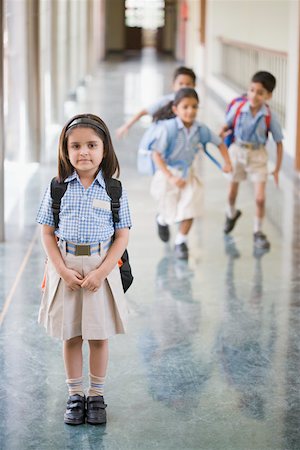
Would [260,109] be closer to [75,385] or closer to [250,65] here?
[75,385]

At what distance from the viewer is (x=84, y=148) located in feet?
12.5

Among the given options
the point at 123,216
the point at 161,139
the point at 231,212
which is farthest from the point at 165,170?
the point at 123,216

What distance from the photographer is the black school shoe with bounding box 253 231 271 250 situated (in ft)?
23.2

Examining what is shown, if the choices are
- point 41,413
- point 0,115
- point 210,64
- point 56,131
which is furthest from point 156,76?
point 41,413

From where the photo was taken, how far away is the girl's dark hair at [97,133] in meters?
3.83

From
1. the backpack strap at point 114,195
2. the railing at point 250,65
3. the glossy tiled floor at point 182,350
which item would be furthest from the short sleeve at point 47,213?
the railing at point 250,65

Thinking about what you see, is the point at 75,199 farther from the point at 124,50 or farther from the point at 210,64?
the point at 124,50

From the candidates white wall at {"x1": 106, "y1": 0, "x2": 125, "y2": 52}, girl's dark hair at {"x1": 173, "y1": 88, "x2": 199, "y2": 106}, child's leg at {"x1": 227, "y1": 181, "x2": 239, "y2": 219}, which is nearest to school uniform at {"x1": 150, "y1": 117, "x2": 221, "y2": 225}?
girl's dark hair at {"x1": 173, "y1": 88, "x2": 199, "y2": 106}

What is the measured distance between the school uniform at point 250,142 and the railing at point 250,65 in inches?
219

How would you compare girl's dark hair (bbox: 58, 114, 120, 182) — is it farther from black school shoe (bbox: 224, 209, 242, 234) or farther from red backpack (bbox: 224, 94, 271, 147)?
black school shoe (bbox: 224, 209, 242, 234)

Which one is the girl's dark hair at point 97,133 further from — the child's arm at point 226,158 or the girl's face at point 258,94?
the girl's face at point 258,94

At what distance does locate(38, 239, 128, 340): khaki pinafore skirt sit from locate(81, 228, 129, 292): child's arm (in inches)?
1.3

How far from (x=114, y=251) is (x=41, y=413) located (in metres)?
0.78

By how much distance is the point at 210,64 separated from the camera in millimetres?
22719
